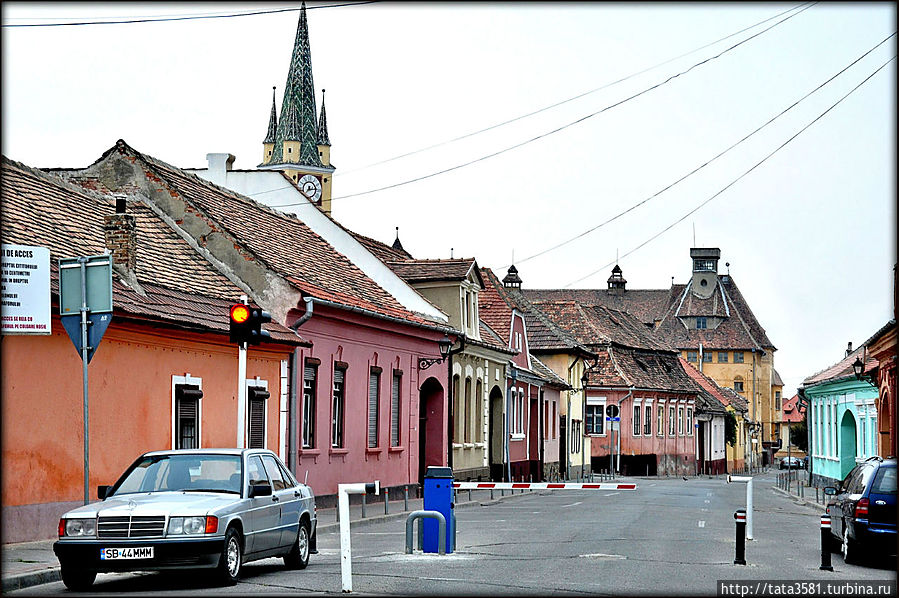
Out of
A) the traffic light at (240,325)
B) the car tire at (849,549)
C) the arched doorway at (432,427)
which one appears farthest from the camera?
the arched doorway at (432,427)

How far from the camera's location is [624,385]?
253ft

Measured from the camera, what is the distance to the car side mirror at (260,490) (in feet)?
46.9

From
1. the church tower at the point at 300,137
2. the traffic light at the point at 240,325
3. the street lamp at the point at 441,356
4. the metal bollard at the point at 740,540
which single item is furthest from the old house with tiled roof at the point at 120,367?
the church tower at the point at 300,137

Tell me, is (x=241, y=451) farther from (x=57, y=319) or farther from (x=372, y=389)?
(x=372, y=389)

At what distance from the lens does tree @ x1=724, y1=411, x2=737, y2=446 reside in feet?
350

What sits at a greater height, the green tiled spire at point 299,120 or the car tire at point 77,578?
the green tiled spire at point 299,120

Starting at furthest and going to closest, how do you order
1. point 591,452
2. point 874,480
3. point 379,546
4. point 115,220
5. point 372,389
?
point 591,452 < point 372,389 < point 115,220 < point 379,546 < point 874,480

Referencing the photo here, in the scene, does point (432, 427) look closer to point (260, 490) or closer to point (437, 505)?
point (437, 505)

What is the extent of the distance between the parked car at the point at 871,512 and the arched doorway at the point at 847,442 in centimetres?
2832

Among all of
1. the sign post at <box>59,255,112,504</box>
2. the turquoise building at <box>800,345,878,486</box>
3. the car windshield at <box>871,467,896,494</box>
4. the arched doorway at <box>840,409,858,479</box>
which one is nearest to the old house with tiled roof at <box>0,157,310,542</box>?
the sign post at <box>59,255,112,504</box>

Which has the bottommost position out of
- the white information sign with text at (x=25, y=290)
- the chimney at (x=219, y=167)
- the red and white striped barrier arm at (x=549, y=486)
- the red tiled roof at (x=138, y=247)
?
the red and white striped barrier arm at (x=549, y=486)

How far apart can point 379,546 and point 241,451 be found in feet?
18.5

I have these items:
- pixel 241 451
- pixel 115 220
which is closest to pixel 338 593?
pixel 241 451

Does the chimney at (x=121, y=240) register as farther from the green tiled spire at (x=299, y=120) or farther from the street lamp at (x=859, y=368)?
the green tiled spire at (x=299, y=120)
